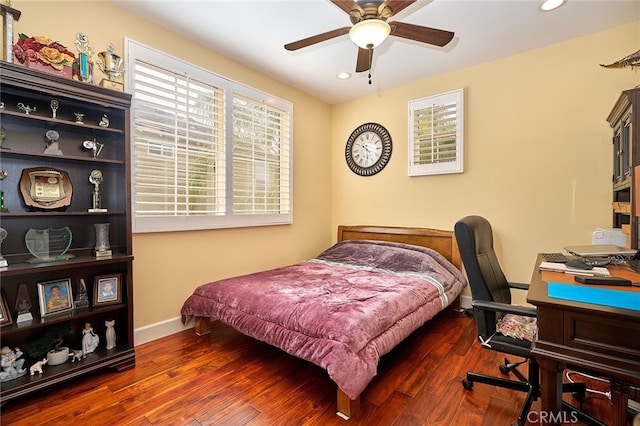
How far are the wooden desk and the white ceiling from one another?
7.23 ft

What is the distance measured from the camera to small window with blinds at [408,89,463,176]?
3.25 metres

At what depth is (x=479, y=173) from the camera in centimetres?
316

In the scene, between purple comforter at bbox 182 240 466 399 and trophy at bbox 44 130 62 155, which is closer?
purple comforter at bbox 182 240 466 399

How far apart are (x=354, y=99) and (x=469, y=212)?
2.22 m

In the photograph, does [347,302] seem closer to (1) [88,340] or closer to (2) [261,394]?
(2) [261,394]

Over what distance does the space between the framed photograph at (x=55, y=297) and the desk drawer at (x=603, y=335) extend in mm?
2756

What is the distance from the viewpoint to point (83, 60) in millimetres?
1948

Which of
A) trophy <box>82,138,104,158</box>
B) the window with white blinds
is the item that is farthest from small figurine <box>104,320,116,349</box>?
trophy <box>82,138,104,158</box>

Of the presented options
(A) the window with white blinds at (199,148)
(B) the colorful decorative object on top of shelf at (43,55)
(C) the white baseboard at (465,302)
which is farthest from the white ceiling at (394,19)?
(C) the white baseboard at (465,302)

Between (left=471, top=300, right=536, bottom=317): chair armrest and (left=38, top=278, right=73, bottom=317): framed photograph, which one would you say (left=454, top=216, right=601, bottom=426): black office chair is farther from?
(left=38, top=278, right=73, bottom=317): framed photograph

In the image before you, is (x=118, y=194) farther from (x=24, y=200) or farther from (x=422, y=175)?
(x=422, y=175)

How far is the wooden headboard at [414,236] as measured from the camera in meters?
3.27

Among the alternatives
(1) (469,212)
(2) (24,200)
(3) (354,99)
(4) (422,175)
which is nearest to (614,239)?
(1) (469,212)

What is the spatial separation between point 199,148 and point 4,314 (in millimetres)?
1781
